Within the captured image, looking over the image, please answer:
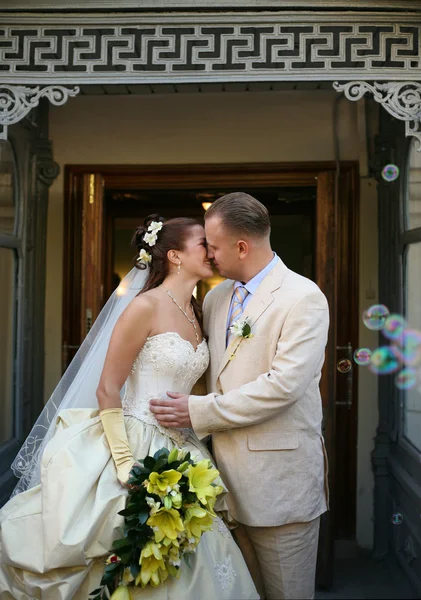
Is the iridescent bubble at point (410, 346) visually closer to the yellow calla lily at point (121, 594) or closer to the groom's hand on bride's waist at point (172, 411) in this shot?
the groom's hand on bride's waist at point (172, 411)

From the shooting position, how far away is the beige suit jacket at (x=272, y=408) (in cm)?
274

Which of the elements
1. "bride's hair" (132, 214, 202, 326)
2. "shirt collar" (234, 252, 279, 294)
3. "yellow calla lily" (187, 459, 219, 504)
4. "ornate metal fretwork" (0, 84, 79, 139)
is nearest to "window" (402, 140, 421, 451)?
"shirt collar" (234, 252, 279, 294)

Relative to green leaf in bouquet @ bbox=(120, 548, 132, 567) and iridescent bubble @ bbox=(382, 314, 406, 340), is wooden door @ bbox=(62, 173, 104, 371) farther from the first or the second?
green leaf in bouquet @ bbox=(120, 548, 132, 567)

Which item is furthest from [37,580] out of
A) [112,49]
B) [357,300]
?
[357,300]

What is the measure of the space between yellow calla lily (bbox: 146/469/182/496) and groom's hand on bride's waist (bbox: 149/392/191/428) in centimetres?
30

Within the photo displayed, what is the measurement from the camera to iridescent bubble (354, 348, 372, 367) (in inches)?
187

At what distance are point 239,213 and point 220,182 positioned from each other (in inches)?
84.4

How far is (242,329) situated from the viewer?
2834 mm

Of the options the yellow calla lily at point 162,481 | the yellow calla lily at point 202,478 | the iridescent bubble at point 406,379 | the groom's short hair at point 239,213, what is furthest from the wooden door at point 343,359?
the yellow calla lily at point 162,481

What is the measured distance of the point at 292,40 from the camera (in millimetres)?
3271

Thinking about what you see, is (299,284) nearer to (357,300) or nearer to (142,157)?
(357,300)

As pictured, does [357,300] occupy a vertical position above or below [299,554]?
above

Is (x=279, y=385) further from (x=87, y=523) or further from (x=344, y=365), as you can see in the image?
(x=344, y=365)

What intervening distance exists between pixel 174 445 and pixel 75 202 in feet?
8.64
